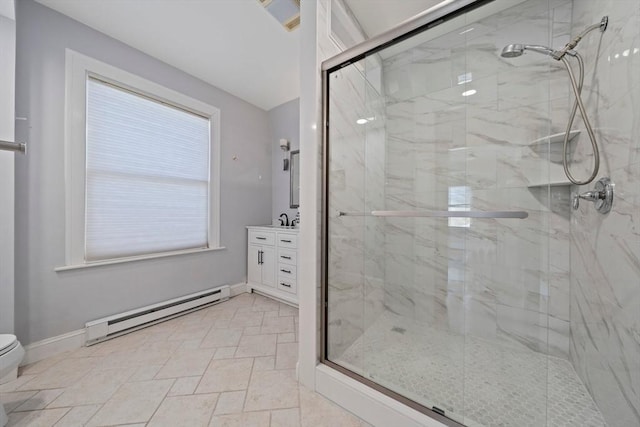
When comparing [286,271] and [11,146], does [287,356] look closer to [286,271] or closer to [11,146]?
[286,271]

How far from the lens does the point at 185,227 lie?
262cm

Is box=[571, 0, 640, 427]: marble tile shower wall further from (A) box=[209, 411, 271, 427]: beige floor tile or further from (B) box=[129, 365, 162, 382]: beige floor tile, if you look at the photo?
(B) box=[129, 365, 162, 382]: beige floor tile

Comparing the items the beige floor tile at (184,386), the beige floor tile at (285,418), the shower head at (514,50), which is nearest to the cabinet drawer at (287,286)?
the beige floor tile at (184,386)

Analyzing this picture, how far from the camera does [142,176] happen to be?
2277mm

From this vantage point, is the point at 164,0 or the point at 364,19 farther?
the point at 364,19

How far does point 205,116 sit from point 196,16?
1077 mm

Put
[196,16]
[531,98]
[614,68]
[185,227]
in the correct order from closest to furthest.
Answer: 1. [614,68]
2. [531,98]
3. [196,16]
4. [185,227]

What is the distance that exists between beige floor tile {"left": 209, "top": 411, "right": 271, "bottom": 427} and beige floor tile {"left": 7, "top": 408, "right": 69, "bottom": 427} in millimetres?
826

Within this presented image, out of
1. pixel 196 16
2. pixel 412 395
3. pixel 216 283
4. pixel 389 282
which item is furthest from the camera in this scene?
pixel 216 283

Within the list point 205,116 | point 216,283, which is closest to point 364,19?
point 205,116

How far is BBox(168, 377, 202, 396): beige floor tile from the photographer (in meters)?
1.37

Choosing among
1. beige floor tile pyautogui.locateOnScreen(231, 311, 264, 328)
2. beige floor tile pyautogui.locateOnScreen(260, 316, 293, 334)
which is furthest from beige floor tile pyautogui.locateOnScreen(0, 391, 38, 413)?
beige floor tile pyautogui.locateOnScreen(260, 316, 293, 334)

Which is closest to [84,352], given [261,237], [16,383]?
[16,383]

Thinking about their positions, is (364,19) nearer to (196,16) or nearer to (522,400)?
(196,16)
